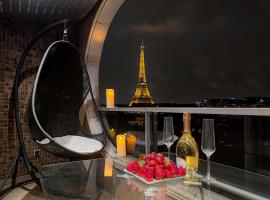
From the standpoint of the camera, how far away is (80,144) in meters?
2.29

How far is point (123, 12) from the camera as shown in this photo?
413 cm

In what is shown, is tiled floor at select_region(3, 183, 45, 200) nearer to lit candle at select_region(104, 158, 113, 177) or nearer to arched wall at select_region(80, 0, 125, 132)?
arched wall at select_region(80, 0, 125, 132)

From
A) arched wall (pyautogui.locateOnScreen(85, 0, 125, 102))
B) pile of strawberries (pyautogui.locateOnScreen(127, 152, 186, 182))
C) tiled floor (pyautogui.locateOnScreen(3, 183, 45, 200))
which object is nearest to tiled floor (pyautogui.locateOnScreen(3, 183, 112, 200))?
tiled floor (pyautogui.locateOnScreen(3, 183, 45, 200))

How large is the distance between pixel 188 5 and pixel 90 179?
253 centimetres

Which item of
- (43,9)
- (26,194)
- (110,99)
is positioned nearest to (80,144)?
(110,99)

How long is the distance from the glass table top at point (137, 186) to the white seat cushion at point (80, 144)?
0.76 metres

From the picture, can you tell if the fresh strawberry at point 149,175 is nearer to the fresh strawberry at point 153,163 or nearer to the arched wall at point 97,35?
the fresh strawberry at point 153,163

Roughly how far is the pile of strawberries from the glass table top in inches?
1.5

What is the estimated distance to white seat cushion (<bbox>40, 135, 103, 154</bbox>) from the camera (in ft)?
7.01

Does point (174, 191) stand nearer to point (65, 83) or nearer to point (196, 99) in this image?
point (196, 99)

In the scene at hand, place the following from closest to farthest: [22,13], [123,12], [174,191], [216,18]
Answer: [174,191] < [216,18] < [22,13] < [123,12]

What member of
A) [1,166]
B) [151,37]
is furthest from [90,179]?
[151,37]

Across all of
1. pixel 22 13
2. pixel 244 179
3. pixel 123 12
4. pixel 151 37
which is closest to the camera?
pixel 244 179

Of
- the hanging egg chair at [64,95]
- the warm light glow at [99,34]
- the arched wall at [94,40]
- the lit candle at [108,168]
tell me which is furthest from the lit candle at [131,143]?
the warm light glow at [99,34]
